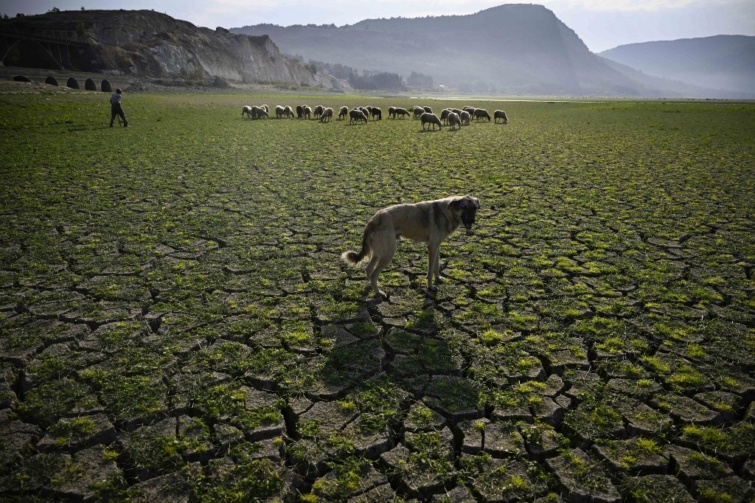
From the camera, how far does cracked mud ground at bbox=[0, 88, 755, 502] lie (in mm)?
2949

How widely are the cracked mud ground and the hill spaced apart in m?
92.1

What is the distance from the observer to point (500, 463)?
3.04m

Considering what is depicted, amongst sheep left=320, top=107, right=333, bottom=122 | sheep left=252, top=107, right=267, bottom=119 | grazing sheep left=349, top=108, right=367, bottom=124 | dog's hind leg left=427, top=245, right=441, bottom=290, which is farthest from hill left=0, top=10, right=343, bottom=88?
dog's hind leg left=427, top=245, right=441, bottom=290

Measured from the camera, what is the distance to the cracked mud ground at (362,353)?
9.68 feet

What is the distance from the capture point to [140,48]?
89.2m

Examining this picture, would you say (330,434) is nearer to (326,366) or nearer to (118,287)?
(326,366)

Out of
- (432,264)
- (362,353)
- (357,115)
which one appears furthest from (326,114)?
(362,353)

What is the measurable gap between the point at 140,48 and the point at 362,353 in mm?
109355

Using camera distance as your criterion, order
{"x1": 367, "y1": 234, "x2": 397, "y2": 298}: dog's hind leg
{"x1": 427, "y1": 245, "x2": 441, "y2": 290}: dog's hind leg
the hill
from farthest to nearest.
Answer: the hill < {"x1": 427, "y1": 245, "x2": 441, "y2": 290}: dog's hind leg < {"x1": 367, "y1": 234, "x2": 397, "y2": 298}: dog's hind leg

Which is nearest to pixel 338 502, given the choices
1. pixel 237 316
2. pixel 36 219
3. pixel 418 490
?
pixel 418 490

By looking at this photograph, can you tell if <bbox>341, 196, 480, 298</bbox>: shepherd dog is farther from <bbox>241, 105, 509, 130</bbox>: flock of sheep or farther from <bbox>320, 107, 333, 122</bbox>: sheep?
<bbox>320, 107, 333, 122</bbox>: sheep

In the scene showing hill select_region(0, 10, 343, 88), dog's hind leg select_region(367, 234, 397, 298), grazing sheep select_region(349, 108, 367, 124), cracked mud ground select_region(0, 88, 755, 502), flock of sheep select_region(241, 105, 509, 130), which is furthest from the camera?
hill select_region(0, 10, 343, 88)

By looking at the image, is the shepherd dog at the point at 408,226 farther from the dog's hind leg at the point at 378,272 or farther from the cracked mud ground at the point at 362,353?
the cracked mud ground at the point at 362,353

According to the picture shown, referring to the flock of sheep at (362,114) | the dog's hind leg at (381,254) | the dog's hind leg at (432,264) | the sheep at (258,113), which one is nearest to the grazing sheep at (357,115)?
the flock of sheep at (362,114)
